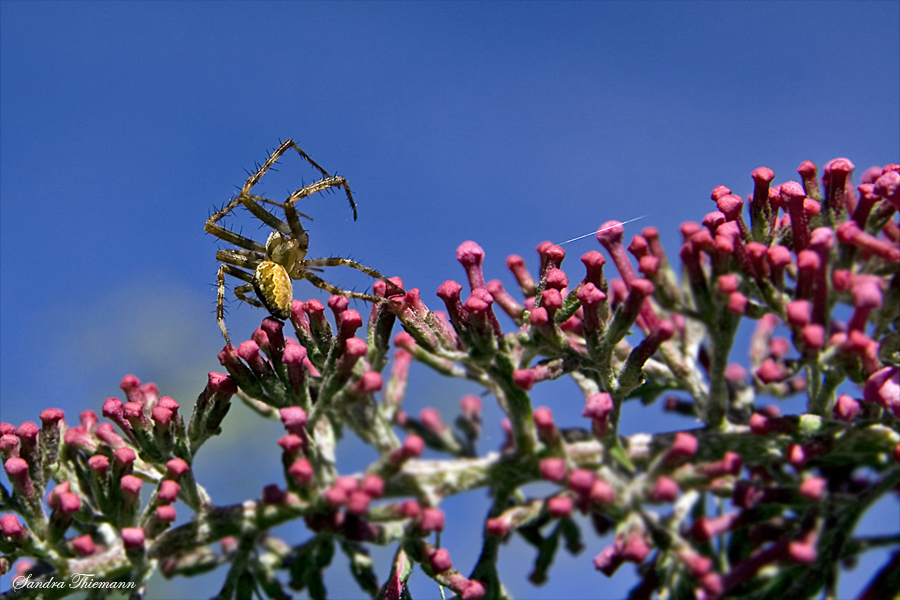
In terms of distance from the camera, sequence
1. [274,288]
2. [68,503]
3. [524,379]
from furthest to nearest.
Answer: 1. [274,288]
2. [68,503]
3. [524,379]

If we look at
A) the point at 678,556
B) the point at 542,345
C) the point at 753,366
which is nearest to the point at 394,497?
the point at 542,345

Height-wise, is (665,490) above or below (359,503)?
below

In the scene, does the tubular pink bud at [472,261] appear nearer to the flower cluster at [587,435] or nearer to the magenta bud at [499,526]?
the flower cluster at [587,435]

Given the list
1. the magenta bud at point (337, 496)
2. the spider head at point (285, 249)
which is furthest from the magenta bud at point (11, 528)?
the spider head at point (285, 249)

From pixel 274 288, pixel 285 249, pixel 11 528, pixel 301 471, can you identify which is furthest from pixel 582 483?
pixel 285 249

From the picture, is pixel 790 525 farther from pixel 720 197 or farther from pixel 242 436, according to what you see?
pixel 242 436

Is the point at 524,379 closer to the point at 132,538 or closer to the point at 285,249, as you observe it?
the point at 132,538

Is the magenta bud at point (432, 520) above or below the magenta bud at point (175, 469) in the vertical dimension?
below
